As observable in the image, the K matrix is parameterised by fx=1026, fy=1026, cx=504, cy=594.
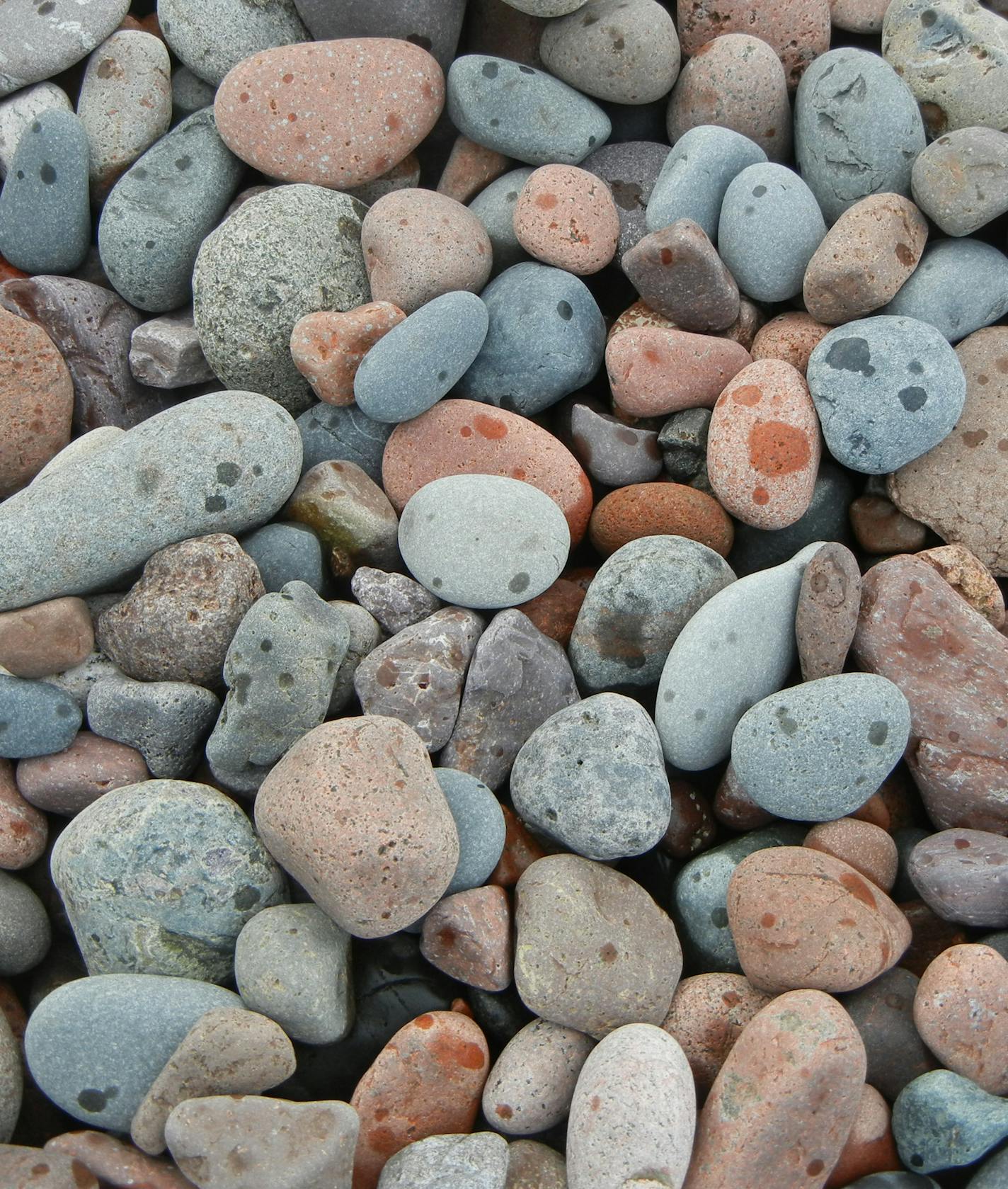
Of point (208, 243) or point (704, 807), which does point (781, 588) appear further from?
point (208, 243)

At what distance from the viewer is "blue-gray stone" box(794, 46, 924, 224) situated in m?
2.46

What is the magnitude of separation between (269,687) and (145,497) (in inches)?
21.0

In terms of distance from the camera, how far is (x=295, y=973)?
6.01 ft

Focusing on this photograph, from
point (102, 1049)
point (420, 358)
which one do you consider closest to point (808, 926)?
point (102, 1049)

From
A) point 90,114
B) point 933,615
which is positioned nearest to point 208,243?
point 90,114

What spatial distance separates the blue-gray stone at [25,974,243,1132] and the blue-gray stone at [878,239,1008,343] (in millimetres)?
2156

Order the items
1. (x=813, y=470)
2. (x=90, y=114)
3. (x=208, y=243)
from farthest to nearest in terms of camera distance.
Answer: (x=90, y=114), (x=208, y=243), (x=813, y=470)

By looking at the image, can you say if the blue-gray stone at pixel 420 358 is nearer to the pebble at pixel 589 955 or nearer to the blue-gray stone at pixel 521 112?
the blue-gray stone at pixel 521 112

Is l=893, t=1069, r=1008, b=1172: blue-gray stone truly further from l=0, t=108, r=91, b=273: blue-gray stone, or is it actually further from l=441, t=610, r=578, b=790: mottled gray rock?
l=0, t=108, r=91, b=273: blue-gray stone

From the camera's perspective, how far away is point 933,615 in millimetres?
2156

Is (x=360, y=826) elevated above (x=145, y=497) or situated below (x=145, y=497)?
below

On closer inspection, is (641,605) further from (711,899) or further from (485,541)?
(711,899)

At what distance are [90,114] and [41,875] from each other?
193 centimetres

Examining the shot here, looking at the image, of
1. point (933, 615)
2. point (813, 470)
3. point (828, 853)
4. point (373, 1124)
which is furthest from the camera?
point (813, 470)
